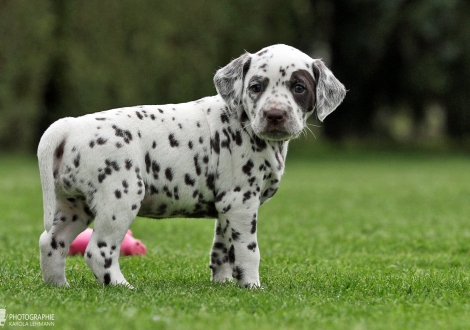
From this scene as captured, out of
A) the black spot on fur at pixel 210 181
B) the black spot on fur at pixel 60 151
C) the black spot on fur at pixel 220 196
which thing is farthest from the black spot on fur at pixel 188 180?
the black spot on fur at pixel 60 151

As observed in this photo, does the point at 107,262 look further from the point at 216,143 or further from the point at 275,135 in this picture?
the point at 275,135

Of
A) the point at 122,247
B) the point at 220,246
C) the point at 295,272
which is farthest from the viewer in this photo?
the point at 122,247

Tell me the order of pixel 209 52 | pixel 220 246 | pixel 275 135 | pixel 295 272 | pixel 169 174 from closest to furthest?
pixel 275 135 < pixel 169 174 < pixel 220 246 < pixel 295 272 < pixel 209 52

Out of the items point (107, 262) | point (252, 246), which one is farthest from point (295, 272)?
point (107, 262)

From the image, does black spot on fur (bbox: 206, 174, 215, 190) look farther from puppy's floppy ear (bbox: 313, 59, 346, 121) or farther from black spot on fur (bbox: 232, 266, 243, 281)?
puppy's floppy ear (bbox: 313, 59, 346, 121)

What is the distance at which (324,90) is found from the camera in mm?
6133

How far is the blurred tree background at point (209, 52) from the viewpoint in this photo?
2405 centimetres

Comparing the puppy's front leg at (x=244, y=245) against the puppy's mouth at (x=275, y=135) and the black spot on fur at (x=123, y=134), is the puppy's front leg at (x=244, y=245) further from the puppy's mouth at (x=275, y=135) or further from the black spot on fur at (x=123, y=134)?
the black spot on fur at (x=123, y=134)

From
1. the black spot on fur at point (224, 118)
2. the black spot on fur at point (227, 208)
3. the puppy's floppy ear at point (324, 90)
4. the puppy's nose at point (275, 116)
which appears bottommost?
the black spot on fur at point (227, 208)

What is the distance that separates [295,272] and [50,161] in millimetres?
2494

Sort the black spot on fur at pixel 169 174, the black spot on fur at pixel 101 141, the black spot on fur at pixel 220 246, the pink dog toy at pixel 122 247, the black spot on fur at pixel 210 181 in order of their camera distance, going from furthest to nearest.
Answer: the pink dog toy at pixel 122 247, the black spot on fur at pixel 220 246, the black spot on fur at pixel 210 181, the black spot on fur at pixel 169 174, the black spot on fur at pixel 101 141

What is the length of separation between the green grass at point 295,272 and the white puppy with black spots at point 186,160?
0.39m

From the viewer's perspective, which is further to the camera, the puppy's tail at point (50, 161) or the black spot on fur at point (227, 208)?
the black spot on fur at point (227, 208)

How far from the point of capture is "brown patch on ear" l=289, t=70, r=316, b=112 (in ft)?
19.4
